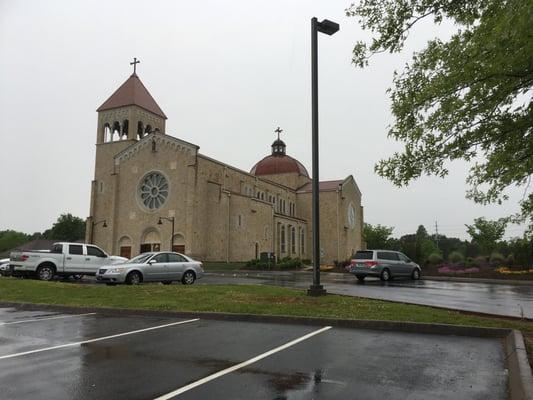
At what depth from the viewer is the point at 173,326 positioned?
954cm

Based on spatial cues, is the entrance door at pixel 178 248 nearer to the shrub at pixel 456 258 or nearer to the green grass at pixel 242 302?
the shrub at pixel 456 258

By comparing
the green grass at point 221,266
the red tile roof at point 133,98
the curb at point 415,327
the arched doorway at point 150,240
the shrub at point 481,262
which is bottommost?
the curb at point 415,327

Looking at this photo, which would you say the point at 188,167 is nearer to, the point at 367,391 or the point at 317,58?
the point at 317,58

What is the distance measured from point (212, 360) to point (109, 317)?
5465 millimetres

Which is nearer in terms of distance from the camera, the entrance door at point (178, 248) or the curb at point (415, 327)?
the curb at point (415, 327)

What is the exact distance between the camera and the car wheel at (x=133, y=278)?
18.9 metres

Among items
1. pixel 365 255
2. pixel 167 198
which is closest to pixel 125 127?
→ pixel 167 198

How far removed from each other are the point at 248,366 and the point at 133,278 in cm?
1400

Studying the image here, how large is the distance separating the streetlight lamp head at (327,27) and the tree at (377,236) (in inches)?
3392

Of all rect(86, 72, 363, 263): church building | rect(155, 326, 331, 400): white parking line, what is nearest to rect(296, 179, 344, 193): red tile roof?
rect(86, 72, 363, 263): church building

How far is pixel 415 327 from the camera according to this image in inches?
345

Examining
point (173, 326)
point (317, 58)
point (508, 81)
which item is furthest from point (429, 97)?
point (317, 58)

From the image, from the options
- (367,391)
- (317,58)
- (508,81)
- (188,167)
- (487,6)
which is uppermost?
(188,167)

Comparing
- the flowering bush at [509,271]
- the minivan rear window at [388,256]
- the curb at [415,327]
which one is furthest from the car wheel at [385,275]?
the curb at [415,327]
